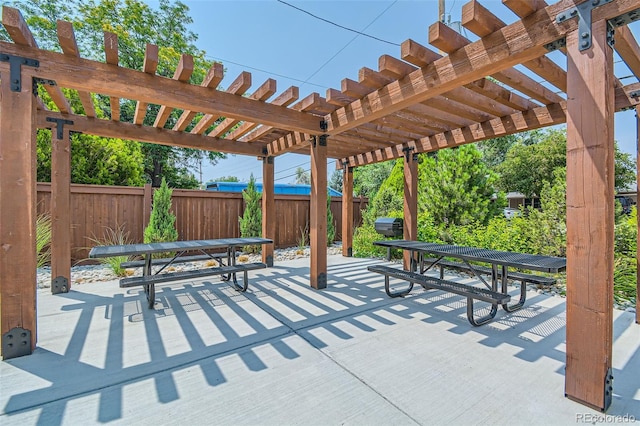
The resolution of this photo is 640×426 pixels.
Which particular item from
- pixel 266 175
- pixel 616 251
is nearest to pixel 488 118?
pixel 616 251

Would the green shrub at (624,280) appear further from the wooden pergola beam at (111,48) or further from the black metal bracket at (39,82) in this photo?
the black metal bracket at (39,82)

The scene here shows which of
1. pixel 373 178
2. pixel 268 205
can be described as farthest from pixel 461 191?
pixel 373 178

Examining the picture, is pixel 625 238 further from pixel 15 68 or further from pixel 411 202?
pixel 15 68

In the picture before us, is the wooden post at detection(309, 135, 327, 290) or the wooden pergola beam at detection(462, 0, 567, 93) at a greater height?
the wooden pergola beam at detection(462, 0, 567, 93)

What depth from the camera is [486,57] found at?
2.18 metres

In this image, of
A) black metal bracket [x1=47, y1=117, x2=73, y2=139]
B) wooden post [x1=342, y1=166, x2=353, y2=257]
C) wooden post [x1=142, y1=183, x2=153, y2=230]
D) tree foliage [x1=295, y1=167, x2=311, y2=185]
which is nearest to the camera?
black metal bracket [x1=47, y1=117, x2=73, y2=139]

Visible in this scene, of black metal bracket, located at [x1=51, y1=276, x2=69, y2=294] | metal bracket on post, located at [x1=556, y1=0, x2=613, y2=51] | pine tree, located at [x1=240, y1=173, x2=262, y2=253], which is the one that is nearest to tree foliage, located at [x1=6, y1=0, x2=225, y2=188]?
pine tree, located at [x1=240, y1=173, x2=262, y2=253]

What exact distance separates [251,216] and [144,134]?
125 inches

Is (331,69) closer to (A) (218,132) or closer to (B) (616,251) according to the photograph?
(A) (218,132)

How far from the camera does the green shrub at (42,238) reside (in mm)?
4609

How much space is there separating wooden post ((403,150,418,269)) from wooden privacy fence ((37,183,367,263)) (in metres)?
3.78

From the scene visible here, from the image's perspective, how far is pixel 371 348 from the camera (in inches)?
92.4

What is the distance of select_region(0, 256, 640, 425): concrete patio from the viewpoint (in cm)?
160

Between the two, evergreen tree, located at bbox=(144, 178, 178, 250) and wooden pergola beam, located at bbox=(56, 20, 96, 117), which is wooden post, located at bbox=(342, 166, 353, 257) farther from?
wooden pergola beam, located at bbox=(56, 20, 96, 117)
